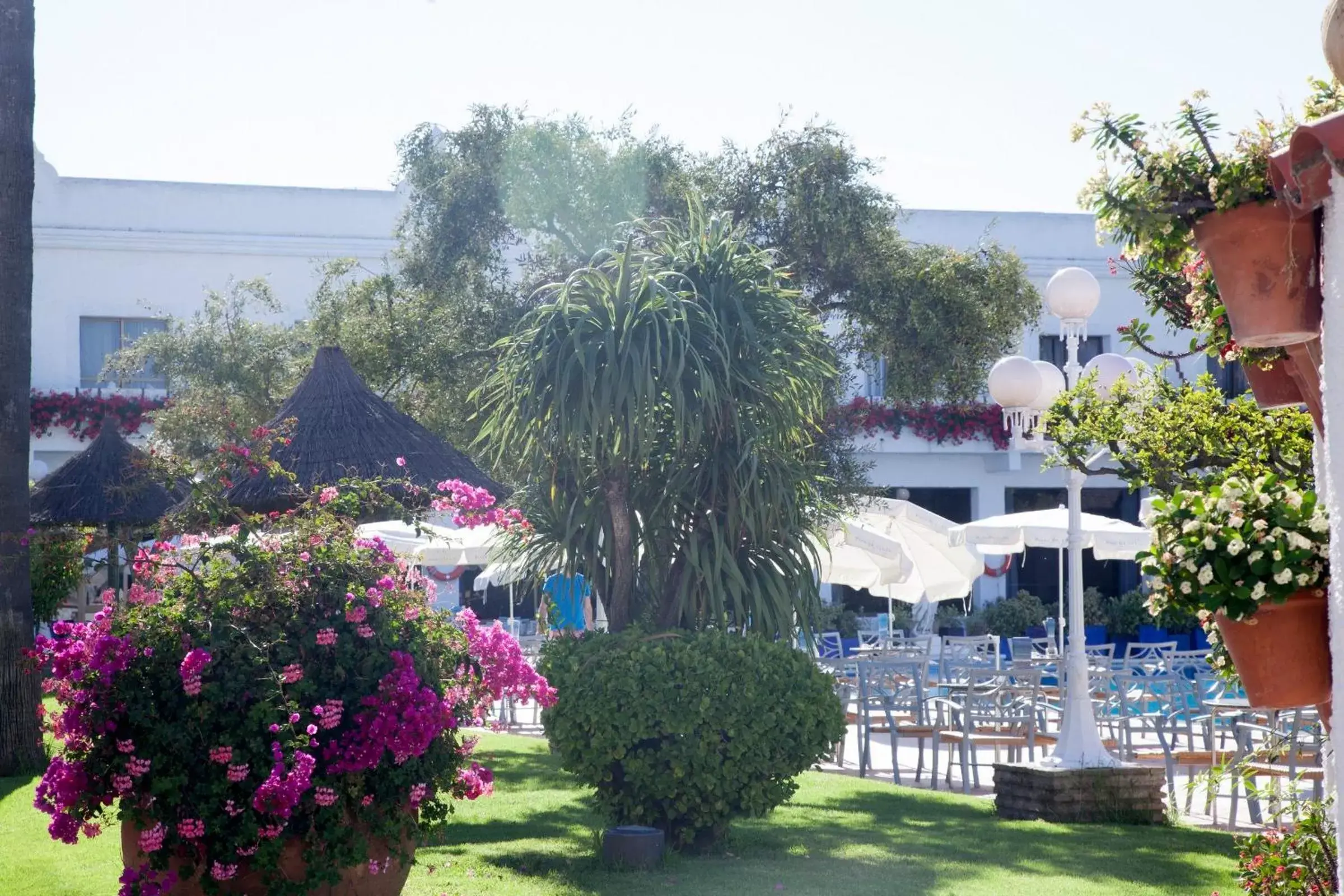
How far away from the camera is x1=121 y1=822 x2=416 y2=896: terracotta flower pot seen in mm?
5797

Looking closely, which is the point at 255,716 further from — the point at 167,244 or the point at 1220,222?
the point at 167,244

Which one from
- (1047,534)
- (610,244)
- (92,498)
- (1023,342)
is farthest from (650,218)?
(1023,342)

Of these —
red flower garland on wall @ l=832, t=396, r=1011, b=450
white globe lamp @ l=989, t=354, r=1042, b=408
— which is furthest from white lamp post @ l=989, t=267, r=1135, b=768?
red flower garland on wall @ l=832, t=396, r=1011, b=450

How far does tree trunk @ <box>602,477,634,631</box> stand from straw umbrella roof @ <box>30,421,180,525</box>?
11421 mm

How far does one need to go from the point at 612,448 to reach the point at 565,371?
1.74ft

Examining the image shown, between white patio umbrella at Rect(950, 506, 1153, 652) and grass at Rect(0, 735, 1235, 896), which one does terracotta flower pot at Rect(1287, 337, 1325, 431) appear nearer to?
grass at Rect(0, 735, 1235, 896)

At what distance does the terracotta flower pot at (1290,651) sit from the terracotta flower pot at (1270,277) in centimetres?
54

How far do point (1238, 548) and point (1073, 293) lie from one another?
280 inches

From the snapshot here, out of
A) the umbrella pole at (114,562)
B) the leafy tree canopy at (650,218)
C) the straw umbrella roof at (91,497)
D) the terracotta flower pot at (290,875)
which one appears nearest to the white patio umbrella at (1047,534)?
the leafy tree canopy at (650,218)

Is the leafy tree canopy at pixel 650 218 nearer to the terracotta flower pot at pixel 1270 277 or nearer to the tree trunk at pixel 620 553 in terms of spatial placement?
the tree trunk at pixel 620 553

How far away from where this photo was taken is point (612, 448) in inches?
Answer: 327

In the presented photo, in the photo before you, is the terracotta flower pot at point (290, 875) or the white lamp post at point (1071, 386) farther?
the white lamp post at point (1071, 386)

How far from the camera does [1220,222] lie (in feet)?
10.6

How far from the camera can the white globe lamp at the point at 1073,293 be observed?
9.92 m
